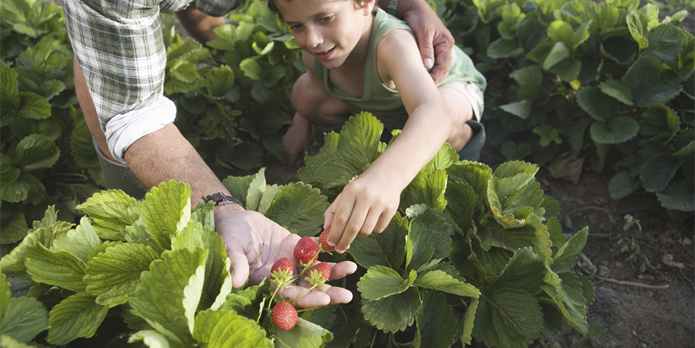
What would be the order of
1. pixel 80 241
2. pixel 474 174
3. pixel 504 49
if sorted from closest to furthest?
pixel 80 241 → pixel 474 174 → pixel 504 49

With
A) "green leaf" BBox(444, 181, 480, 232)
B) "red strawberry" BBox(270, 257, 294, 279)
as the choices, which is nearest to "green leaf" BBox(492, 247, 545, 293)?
"green leaf" BBox(444, 181, 480, 232)

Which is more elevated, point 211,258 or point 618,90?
point 211,258

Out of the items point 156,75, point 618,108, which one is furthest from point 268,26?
point 618,108

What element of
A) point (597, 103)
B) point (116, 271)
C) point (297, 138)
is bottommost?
point (297, 138)

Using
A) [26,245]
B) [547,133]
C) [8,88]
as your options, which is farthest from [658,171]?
[8,88]

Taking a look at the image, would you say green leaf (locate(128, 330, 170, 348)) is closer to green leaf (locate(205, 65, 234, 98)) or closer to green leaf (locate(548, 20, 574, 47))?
green leaf (locate(205, 65, 234, 98))

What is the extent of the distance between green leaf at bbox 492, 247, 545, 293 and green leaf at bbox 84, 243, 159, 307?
3.15 ft

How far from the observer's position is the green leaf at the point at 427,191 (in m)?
1.49

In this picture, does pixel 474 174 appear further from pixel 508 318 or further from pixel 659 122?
pixel 659 122

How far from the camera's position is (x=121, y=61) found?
1728 mm

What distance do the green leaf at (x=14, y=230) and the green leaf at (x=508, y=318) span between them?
6.52ft

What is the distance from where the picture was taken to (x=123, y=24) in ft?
5.51

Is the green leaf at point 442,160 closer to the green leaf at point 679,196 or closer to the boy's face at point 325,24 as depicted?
the boy's face at point 325,24

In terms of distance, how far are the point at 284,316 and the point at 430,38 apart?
159cm
